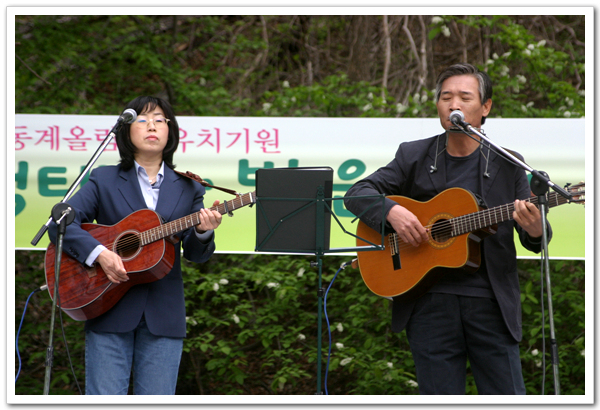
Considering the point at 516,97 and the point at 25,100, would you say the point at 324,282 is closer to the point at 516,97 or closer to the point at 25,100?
the point at 516,97

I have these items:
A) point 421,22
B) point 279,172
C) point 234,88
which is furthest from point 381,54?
point 279,172

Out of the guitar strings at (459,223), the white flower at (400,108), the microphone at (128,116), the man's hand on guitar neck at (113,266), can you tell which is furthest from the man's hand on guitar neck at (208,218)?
the white flower at (400,108)

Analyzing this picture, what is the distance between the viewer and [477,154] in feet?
8.89

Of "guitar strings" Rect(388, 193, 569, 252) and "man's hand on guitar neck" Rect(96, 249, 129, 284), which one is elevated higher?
"guitar strings" Rect(388, 193, 569, 252)

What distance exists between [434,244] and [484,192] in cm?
32

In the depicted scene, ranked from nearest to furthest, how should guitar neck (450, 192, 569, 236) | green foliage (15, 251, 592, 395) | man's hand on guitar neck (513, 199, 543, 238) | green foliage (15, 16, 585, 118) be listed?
man's hand on guitar neck (513, 199, 543, 238)
guitar neck (450, 192, 569, 236)
green foliage (15, 251, 592, 395)
green foliage (15, 16, 585, 118)

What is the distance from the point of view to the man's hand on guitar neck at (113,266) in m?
2.68

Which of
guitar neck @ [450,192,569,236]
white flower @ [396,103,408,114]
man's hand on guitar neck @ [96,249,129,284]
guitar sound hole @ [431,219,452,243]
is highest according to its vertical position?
white flower @ [396,103,408,114]

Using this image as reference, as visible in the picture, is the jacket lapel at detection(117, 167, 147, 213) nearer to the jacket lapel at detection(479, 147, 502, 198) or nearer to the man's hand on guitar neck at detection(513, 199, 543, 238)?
the jacket lapel at detection(479, 147, 502, 198)

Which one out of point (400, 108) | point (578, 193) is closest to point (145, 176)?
point (578, 193)

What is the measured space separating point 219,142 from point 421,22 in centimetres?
301

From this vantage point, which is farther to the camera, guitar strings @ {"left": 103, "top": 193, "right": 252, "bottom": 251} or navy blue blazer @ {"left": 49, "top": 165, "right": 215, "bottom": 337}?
guitar strings @ {"left": 103, "top": 193, "right": 252, "bottom": 251}

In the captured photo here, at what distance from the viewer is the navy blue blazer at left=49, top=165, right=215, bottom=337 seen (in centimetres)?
269

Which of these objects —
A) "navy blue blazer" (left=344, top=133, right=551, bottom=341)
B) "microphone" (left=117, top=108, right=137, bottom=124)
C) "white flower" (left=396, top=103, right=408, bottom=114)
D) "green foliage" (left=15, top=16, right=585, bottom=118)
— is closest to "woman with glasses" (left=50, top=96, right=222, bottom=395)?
"microphone" (left=117, top=108, right=137, bottom=124)
